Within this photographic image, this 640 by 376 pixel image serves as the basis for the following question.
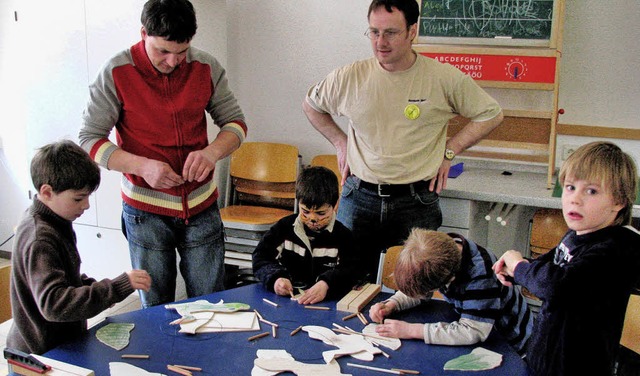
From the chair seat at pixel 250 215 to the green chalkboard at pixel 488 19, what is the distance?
57.4 inches

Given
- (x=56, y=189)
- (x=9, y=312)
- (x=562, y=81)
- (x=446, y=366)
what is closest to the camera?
(x=446, y=366)

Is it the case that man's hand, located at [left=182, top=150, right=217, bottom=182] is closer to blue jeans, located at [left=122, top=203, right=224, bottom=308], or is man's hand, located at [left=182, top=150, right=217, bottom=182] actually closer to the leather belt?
blue jeans, located at [left=122, top=203, right=224, bottom=308]

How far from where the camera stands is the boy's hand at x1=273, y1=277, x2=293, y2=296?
2.00 meters

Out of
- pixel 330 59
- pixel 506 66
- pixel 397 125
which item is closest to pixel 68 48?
pixel 330 59

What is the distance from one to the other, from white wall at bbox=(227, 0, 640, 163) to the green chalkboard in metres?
0.25

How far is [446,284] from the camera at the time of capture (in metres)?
1.82

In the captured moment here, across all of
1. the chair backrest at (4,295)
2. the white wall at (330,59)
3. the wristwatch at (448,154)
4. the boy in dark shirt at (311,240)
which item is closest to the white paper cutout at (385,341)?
the boy in dark shirt at (311,240)

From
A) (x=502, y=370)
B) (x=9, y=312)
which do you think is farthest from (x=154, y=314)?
(x=502, y=370)

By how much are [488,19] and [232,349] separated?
8.63 ft

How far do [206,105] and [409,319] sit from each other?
1.11m

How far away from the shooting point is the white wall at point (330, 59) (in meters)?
3.40

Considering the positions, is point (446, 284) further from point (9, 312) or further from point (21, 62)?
point (21, 62)

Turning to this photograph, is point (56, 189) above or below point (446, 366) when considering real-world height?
above

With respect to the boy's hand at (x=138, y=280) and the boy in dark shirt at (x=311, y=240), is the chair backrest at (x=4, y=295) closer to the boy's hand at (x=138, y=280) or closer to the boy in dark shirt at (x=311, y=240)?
the boy's hand at (x=138, y=280)
